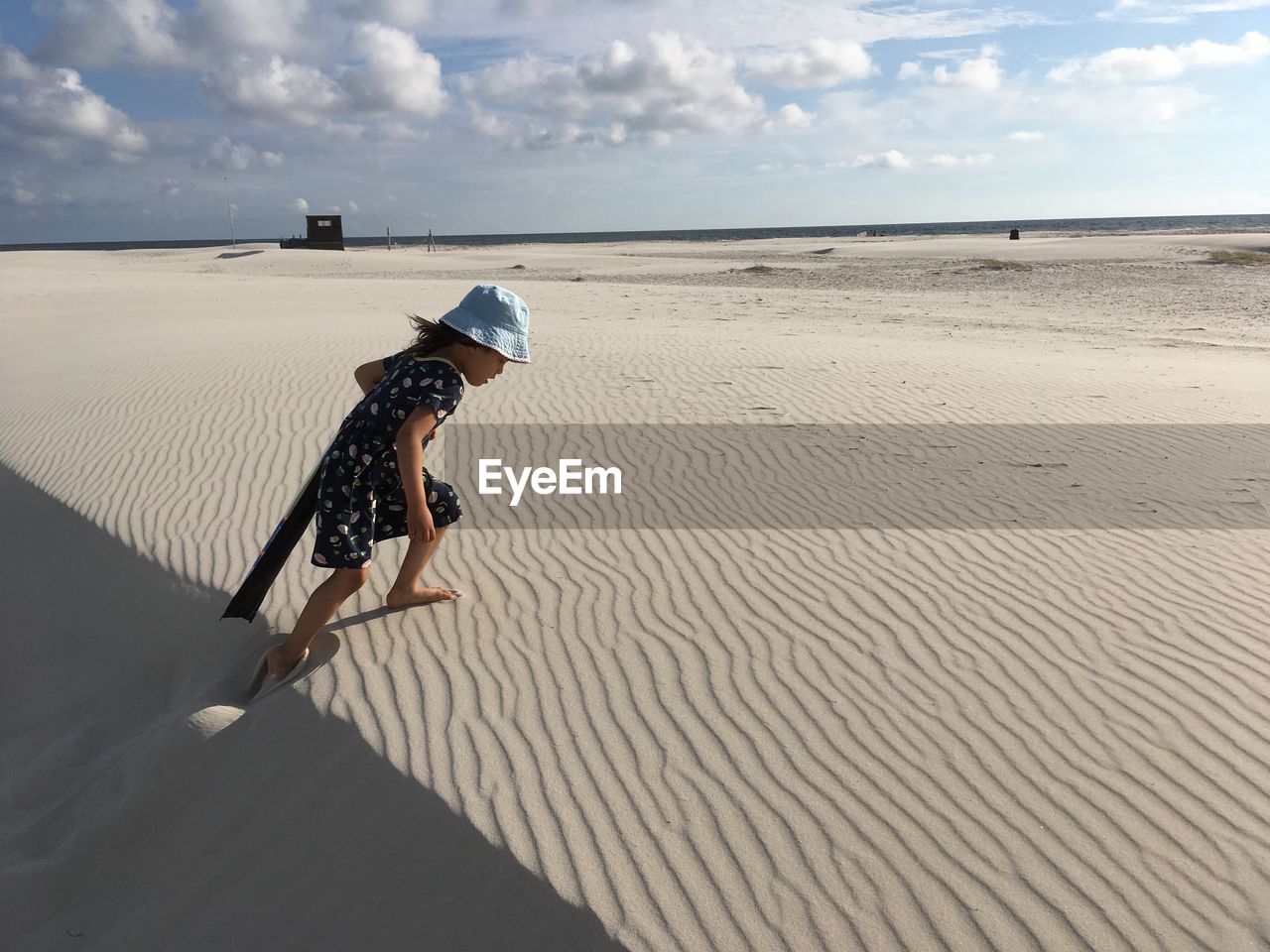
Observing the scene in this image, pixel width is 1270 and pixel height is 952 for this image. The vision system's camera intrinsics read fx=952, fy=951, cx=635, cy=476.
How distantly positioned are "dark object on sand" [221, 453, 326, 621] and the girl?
152 mm

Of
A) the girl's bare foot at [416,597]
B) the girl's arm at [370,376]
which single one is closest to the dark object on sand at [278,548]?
the girl's arm at [370,376]

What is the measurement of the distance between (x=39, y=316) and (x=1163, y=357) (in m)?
15.8

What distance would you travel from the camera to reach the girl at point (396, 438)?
3.18 metres

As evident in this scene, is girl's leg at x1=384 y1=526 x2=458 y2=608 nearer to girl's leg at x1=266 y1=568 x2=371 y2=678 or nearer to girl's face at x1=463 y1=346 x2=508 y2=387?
girl's leg at x1=266 y1=568 x2=371 y2=678

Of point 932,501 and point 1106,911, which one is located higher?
point 932,501

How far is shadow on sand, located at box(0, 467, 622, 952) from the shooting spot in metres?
2.62

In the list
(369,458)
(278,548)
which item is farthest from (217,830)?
(369,458)

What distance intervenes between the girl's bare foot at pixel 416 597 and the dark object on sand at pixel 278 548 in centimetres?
59

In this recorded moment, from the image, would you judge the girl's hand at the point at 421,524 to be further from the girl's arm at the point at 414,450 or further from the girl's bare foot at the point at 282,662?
the girl's bare foot at the point at 282,662

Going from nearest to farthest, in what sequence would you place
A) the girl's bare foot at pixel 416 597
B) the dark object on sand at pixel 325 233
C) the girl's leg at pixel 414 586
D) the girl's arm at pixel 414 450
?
the girl's arm at pixel 414 450, the girl's leg at pixel 414 586, the girl's bare foot at pixel 416 597, the dark object on sand at pixel 325 233

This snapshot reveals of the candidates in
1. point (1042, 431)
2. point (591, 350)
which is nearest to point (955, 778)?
point (1042, 431)

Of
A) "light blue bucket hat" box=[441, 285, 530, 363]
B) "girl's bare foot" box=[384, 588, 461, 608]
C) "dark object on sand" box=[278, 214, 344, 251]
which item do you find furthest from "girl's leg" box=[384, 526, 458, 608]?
Answer: "dark object on sand" box=[278, 214, 344, 251]

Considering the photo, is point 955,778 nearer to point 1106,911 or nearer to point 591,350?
point 1106,911

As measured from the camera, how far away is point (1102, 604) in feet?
13.6
